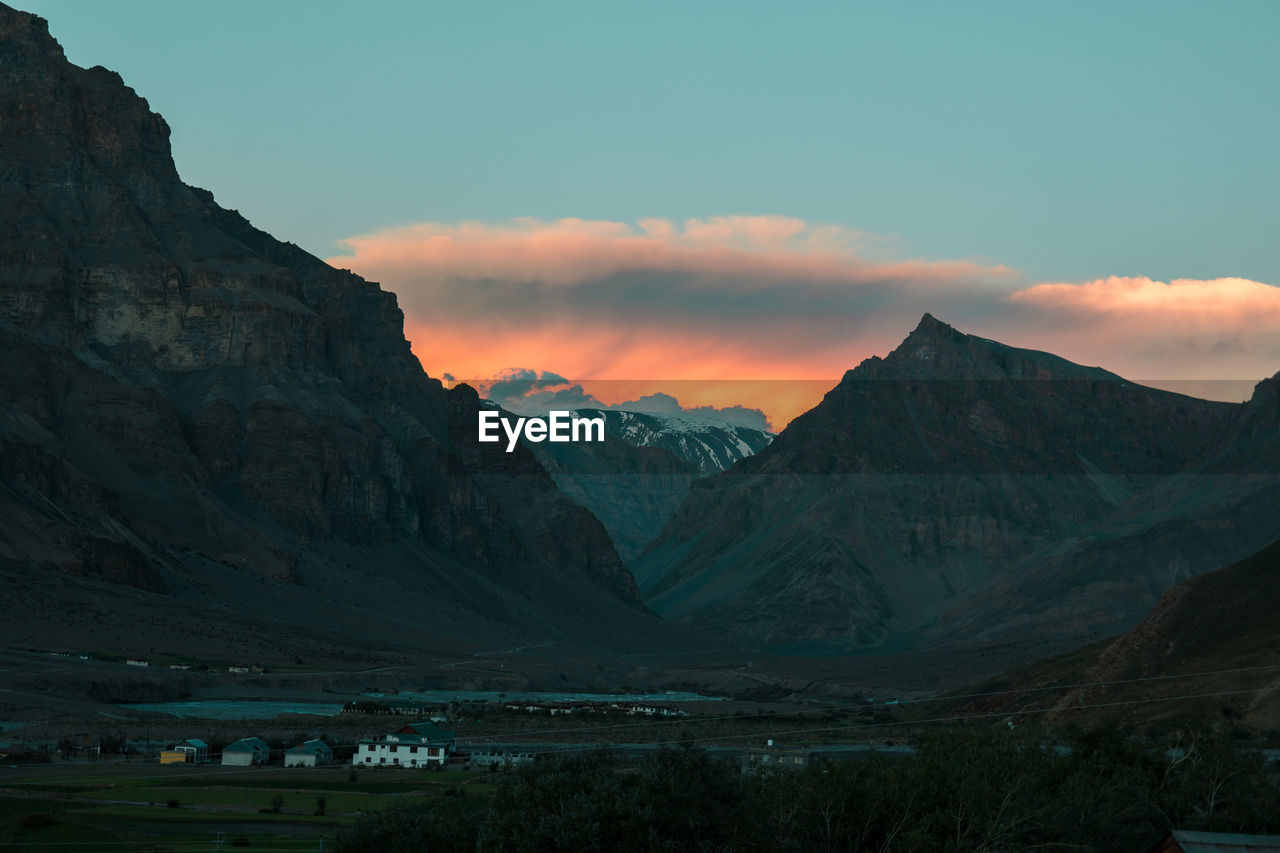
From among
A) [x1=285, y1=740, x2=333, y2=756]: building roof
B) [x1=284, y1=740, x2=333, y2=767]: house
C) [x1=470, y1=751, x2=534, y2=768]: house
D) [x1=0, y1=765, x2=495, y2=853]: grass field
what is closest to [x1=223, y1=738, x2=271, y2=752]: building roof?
[x1=284, y1=740, x2=333, y2=767]: house

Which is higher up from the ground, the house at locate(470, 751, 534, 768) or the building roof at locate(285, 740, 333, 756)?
the building roof at locate(285, 740, 333, 756)

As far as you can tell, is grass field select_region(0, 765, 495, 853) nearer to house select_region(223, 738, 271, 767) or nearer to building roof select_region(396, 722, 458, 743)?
house select_region(223, 738, 271, 767)

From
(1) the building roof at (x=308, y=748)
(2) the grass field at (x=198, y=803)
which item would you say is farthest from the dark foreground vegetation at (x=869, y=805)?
(1) the building roof at (x=308, y=748)

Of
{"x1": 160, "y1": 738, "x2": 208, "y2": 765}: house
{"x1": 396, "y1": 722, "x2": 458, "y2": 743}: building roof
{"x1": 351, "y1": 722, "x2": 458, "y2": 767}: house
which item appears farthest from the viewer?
{"x1": 396, "y1": 722, "x2": 458, "y2": 743}: building roof

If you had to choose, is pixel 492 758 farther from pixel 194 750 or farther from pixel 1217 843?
pixel 1217 843

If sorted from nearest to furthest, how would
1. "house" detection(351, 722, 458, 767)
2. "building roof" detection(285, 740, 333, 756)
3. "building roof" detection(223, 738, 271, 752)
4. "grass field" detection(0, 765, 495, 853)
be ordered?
"grass field" detection(0, 765, 495, 853), "building roof" detection(223, 738, 271, 752), "building roof" detection(285, 740, 333, 756), "house" detection(351, 722, 458, 767)

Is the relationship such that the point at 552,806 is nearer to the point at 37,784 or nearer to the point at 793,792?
the point at 793,792
